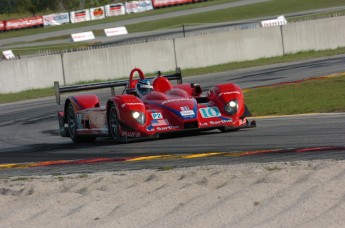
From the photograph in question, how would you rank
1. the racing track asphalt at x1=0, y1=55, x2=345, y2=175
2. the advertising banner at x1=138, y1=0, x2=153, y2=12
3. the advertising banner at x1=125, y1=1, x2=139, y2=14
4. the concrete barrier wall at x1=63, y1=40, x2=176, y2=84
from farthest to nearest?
the advertising banner at x1=138, y1=0, x2=153, y2=12
the advertising banner at x1=125, y1=1, x2=139, y2=14
the concrete barrier wall at x1=63, y1=40, x2=176, y2=84
the racing track asphalt at x1=0, y1=55, x2=345, y2=175

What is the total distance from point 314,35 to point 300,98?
18334 millimetres

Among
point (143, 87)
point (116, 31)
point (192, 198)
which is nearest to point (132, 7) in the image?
point (116, 31)

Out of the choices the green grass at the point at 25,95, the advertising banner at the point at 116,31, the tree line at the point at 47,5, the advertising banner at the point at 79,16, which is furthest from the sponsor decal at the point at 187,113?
the tree line at the point at 47,5

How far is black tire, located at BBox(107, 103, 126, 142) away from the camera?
1430cm

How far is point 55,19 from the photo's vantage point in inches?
2992

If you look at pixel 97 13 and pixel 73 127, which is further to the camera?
pixel 97 13

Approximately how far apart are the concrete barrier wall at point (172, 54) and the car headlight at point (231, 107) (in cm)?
1920

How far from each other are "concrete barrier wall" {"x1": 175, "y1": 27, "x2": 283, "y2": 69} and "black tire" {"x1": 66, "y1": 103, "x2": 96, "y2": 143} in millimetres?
18912

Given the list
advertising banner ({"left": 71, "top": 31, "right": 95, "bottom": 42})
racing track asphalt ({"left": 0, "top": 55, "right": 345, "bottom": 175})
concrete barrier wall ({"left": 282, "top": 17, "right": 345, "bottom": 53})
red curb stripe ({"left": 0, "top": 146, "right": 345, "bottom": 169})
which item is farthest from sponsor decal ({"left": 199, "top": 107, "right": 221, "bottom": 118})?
advertising banner ({"left": 71, "top": 31, "right": 95, "bottom": 42})

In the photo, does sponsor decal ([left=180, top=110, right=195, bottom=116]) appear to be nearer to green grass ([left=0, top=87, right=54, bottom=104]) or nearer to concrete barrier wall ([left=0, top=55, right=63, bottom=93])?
green grass ([left=0, top=87, right=54, bottom=104])

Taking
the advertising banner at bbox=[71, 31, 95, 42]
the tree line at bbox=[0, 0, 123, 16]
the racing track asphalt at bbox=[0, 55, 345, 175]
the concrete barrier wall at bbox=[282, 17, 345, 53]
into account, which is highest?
the tree line at bbox=[0, 0, 123, 16]

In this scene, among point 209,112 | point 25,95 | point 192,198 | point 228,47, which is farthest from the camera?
point 228,47

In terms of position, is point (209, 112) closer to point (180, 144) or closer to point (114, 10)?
point (180, 144)

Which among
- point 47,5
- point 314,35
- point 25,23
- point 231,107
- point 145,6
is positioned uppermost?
point 47,5
